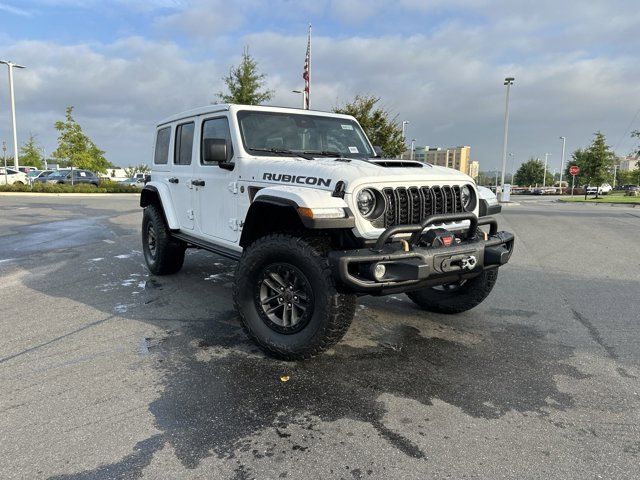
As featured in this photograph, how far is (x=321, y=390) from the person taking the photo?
122 inches

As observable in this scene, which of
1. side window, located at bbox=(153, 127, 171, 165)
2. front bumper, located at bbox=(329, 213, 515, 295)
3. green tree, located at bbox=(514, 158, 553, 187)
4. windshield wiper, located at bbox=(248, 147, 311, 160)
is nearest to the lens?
front bumper, located at bbox=(329, 213, 515, 295)

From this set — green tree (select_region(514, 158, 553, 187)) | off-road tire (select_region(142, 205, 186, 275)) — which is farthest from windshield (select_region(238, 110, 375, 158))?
green tree (select_region(514, 158, 553, 187))

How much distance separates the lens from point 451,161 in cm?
4784

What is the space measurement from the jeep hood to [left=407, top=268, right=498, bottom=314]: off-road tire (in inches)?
41.0

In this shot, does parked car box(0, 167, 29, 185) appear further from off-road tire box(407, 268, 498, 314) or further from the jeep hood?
off-road tire box(407, 268, 498, 314)

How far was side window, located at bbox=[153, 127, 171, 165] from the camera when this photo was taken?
590 centimetres

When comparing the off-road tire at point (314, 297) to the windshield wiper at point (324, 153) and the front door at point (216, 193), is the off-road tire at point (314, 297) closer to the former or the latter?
the front door at point (216, 193)

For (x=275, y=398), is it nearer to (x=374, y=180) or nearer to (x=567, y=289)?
(x=374, y=180)

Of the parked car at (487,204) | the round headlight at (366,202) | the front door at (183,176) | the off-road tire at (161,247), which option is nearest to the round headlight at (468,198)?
the parked car at (487,204)

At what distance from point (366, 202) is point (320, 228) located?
1.61ft

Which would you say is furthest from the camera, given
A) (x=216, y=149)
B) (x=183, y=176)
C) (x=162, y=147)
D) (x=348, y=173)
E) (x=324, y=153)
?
(x=162, y=147)

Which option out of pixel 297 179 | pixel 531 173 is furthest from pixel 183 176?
pixel 531 173

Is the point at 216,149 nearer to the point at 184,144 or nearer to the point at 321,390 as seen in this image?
the point at 184,144

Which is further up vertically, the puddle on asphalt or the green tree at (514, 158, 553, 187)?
the green tree at (514, 158, 553, 187)
